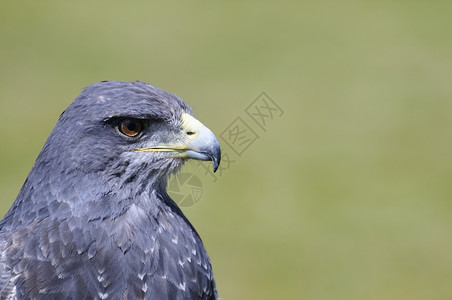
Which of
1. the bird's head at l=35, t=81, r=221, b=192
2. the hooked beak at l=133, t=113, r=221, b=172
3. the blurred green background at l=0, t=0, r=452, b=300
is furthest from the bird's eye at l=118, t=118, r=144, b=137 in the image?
the blurred green background at l=0, t=0, r=452, b=300

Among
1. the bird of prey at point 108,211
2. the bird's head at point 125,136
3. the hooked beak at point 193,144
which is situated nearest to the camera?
the bird of prey at point 108,211

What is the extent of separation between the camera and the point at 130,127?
466 centimetres

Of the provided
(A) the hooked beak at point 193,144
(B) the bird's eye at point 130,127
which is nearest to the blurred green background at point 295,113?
(A) the hooked beak at point 193,144

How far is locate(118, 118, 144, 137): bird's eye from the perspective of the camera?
4.64 metres

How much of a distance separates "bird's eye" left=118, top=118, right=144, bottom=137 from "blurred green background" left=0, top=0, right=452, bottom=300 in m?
6.58

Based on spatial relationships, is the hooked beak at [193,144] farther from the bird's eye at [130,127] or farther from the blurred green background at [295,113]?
the blurred green background at [295,113]

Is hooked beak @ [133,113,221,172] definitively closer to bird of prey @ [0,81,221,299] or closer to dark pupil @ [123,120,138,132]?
bird of prey @ [0,81,221,299]

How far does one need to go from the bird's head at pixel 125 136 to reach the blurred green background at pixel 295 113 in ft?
21.1

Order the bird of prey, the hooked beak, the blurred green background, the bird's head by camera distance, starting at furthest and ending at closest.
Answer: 1. the blurred green background
2. the hooked beak
3. the bird's head
4. the bird of prey

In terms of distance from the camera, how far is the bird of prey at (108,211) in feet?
14.3

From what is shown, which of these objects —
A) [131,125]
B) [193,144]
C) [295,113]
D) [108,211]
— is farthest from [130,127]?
[295,113]

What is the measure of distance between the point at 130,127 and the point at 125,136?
0.07m

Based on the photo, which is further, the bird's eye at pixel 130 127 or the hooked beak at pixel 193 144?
the hooked beak at pixel 193 144

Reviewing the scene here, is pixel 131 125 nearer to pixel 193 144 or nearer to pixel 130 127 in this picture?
pixel 130 127
